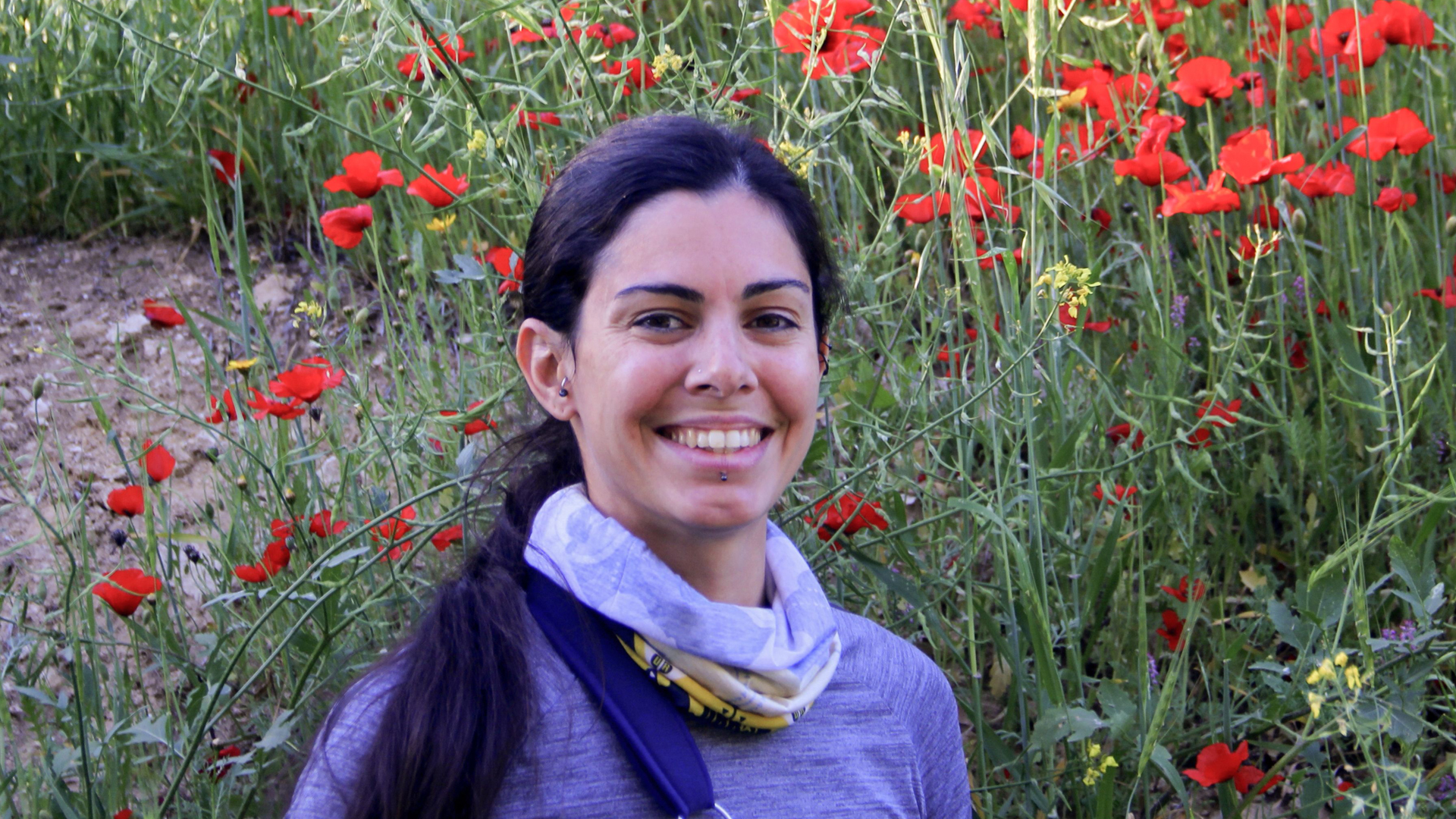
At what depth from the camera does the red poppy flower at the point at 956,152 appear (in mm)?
1520

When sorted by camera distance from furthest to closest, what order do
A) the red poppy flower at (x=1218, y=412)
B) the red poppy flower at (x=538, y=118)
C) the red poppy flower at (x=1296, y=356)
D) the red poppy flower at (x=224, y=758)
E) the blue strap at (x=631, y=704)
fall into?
the red poppy flower at (x=1296, y=356)
the red poppy flower at (x=538, y=118)
the red poppy flower at (x=224, y=758)
the red poppy flower at (x=1218, y=412)
the blue strap at (x=631, y=704)

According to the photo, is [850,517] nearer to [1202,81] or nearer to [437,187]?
[437,187]

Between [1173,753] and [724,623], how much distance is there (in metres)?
0.98

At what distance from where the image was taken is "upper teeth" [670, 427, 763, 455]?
1224 millimetres

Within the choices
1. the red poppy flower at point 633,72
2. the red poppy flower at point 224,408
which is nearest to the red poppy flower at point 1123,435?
the red poppy flower at point 633,72

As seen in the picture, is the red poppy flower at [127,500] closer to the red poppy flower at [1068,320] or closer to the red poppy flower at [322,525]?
the red poppy flower at [322,525]

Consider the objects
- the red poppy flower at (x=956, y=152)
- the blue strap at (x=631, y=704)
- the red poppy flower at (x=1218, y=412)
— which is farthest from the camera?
the red poppy flower at (x=1218, y=412)

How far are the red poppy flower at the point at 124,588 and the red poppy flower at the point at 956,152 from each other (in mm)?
1109

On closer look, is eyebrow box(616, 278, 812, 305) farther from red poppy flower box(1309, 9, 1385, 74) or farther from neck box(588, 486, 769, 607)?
red poppy flower box(1309, 9, 1385, 74)

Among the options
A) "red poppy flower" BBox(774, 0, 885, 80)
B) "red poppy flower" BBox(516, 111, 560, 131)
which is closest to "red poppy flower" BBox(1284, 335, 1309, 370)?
"red poppy flower" BBox(774, 0, 885, 80)

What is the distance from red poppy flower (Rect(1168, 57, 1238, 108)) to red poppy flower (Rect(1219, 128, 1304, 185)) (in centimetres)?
14

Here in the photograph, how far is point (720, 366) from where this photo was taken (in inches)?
47.8

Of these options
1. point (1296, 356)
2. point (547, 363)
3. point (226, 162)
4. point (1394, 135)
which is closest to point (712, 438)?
point (547, 363)

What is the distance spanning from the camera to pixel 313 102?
120 inches
